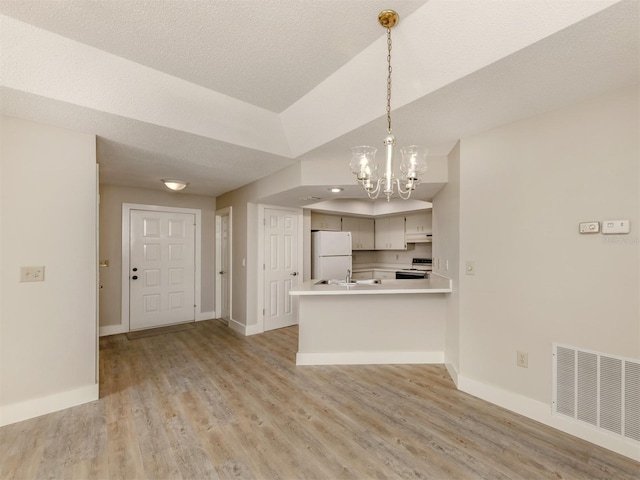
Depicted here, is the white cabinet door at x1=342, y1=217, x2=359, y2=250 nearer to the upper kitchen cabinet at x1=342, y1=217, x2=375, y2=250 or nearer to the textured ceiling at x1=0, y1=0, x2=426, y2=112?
the upper kitchen cabinet at x1=342, y1=217, x2=375, y2=250

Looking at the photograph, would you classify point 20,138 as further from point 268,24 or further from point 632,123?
point 632,123

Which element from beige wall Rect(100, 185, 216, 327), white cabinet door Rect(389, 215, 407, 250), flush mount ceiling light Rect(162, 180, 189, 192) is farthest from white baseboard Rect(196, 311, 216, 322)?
white cabinet door Rect(389, 215, 407, 250)

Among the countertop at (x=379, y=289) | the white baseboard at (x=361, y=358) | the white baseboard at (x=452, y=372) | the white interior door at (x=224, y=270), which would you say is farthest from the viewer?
the white interior door at (x=224, y=270)

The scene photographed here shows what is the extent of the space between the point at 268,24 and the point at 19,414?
3.33m

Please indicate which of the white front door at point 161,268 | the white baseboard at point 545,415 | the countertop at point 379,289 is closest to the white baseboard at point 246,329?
the white front door at point 161,268

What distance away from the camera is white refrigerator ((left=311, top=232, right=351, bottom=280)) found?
5.45 metres

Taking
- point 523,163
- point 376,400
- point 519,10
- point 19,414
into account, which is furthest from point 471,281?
point 19,414

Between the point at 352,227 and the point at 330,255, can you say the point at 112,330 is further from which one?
the point at 352,227

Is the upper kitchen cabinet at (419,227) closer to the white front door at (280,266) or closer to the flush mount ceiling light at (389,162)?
the white front door at (280,266)

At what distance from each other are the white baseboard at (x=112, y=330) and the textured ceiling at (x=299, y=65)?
3.12m

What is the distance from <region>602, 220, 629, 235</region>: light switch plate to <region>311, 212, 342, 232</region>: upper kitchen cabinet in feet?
14.9

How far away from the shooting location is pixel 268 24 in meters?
1.71

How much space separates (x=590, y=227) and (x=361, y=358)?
7.95 feet

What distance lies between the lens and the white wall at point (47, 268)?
2.23 meters
